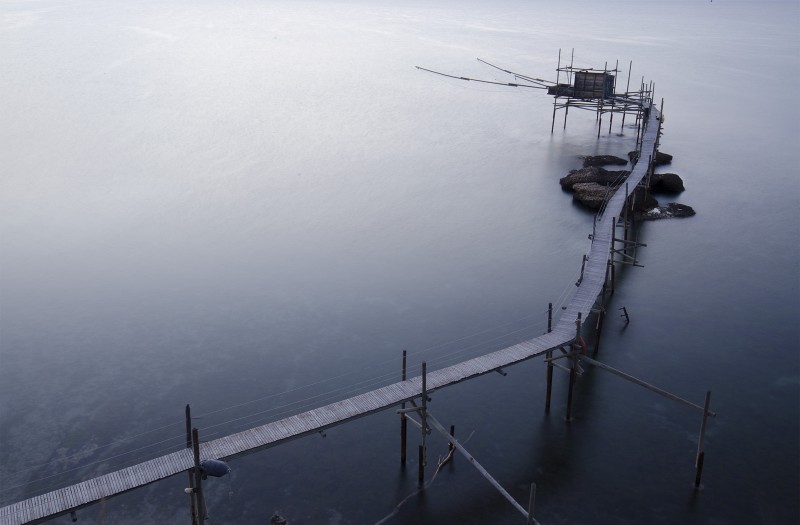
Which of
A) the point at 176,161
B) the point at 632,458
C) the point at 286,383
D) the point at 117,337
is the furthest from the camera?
the point at 176,161

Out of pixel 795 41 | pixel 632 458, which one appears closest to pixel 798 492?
pixel 632 458

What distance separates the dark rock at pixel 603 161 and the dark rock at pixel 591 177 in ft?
9.49

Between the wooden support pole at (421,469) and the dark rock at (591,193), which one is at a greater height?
the dark rock at (591,193)

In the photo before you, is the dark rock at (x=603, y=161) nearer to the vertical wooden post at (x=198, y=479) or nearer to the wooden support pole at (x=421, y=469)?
the wooden support pole at (x=421, y=469)

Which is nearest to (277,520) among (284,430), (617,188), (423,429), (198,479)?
(284,430)

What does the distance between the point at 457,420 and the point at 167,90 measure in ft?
167

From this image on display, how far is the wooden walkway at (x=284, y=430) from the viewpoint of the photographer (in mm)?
14625

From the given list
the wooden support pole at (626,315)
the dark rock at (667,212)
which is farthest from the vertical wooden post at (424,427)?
the dark rock at (667,212)

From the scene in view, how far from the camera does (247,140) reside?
167 ft

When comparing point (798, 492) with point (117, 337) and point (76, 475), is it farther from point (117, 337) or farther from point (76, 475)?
point (117, 337)

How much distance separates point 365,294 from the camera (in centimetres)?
2923

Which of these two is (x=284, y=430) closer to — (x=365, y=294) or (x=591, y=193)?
(x=365, y=294)

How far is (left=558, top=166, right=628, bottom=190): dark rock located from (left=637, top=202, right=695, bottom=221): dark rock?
2880 mm

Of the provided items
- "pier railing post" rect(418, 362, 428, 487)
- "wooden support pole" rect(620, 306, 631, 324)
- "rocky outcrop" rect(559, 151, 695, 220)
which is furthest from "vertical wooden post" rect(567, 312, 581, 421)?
"rocky outcrop" rect(559, 151, 695, 220)
